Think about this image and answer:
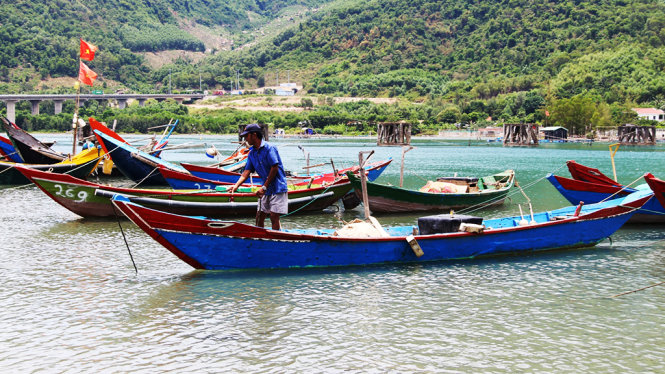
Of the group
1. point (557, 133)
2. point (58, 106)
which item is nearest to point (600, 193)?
point (557, 133)

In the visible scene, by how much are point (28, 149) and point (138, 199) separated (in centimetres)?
1467

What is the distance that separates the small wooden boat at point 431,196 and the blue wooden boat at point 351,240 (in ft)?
19.6

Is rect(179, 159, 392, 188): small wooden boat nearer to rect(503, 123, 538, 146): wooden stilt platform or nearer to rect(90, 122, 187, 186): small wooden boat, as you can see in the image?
rect(90, 122, 187, 186): small wooden boat

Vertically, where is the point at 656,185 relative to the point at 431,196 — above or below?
above

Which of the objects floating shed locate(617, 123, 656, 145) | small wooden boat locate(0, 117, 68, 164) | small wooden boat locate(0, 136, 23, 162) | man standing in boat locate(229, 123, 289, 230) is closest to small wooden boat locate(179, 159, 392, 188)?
small wooden boat locate(0, 117, 68, 164)

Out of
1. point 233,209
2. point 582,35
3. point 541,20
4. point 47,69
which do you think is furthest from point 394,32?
point 233,209

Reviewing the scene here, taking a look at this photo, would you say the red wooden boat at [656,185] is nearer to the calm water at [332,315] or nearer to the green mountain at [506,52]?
the calm water at [332,315]

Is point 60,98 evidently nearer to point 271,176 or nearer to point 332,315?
point 271,176

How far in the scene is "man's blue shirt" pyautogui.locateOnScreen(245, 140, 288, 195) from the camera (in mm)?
12195

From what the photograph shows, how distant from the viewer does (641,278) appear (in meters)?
13.1

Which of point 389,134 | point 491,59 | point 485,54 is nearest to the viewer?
point 389,134

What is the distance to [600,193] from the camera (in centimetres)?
1873

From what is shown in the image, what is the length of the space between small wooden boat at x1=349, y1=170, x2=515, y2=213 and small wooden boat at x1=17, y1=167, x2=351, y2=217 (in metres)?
3.59

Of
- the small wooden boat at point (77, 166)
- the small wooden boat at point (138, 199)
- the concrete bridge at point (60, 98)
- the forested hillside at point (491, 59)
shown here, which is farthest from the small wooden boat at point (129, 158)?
the concrete bridge at point (60, 98)
